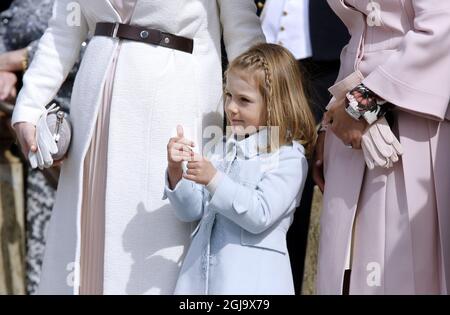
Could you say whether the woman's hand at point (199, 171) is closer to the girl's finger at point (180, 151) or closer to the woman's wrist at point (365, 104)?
the girl's finger at point (180, 151)

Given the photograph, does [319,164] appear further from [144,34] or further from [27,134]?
[27,134]

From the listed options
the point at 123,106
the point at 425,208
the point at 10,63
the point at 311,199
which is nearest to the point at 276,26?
the point at 311,199

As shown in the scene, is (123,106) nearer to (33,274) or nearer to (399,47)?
(399,47)

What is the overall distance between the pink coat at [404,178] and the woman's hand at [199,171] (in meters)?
0.43

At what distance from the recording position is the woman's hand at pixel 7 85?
4516 millimetres

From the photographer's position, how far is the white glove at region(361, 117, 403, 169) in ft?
9.78

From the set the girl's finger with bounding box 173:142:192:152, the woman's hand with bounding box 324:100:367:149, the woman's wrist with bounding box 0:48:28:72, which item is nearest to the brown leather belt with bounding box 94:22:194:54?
the girl's finger with bounding box 173:142:192:152

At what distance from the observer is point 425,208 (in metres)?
2.98

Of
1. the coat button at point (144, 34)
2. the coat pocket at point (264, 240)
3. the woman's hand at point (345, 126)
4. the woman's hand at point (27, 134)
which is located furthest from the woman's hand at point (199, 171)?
the woman's hand at point (27, 134)

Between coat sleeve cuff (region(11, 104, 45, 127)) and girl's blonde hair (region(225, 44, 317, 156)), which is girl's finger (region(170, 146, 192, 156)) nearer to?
girl's blonde hair (region(225, 44, 317, 156))

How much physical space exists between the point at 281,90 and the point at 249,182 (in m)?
0.32
